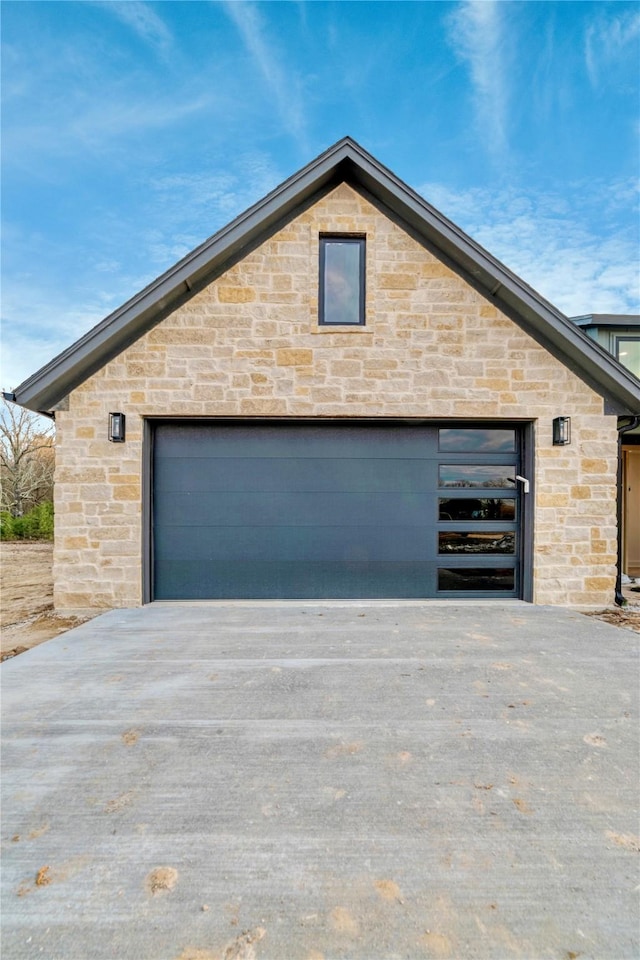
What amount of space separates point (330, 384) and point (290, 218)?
2.27 metres

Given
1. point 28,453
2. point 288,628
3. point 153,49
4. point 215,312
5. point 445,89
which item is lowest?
point 288,628

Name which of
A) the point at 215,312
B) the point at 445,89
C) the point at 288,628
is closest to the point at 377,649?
the point at 288,628

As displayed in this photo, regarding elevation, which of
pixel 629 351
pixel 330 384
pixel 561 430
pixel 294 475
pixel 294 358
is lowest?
pixel 294 475

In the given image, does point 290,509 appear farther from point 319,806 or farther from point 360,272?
point 319,806

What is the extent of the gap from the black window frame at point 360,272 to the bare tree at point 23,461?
614 inches

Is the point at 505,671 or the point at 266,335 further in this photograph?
the point at 266,335

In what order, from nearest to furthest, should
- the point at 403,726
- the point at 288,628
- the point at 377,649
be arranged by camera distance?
the point at 403,726
the point at 377,649
the point at 288,628

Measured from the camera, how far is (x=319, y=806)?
203 cm

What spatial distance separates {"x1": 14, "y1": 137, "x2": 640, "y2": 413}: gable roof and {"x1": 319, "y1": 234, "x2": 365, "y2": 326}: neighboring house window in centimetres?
58

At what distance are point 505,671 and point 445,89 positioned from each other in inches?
585

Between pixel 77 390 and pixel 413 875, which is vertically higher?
pixel 77 390

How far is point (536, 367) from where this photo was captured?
5.75m

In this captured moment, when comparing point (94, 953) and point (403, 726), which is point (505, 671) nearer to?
point (403, 726)

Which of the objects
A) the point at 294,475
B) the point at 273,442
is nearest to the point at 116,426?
the point at 273,442
